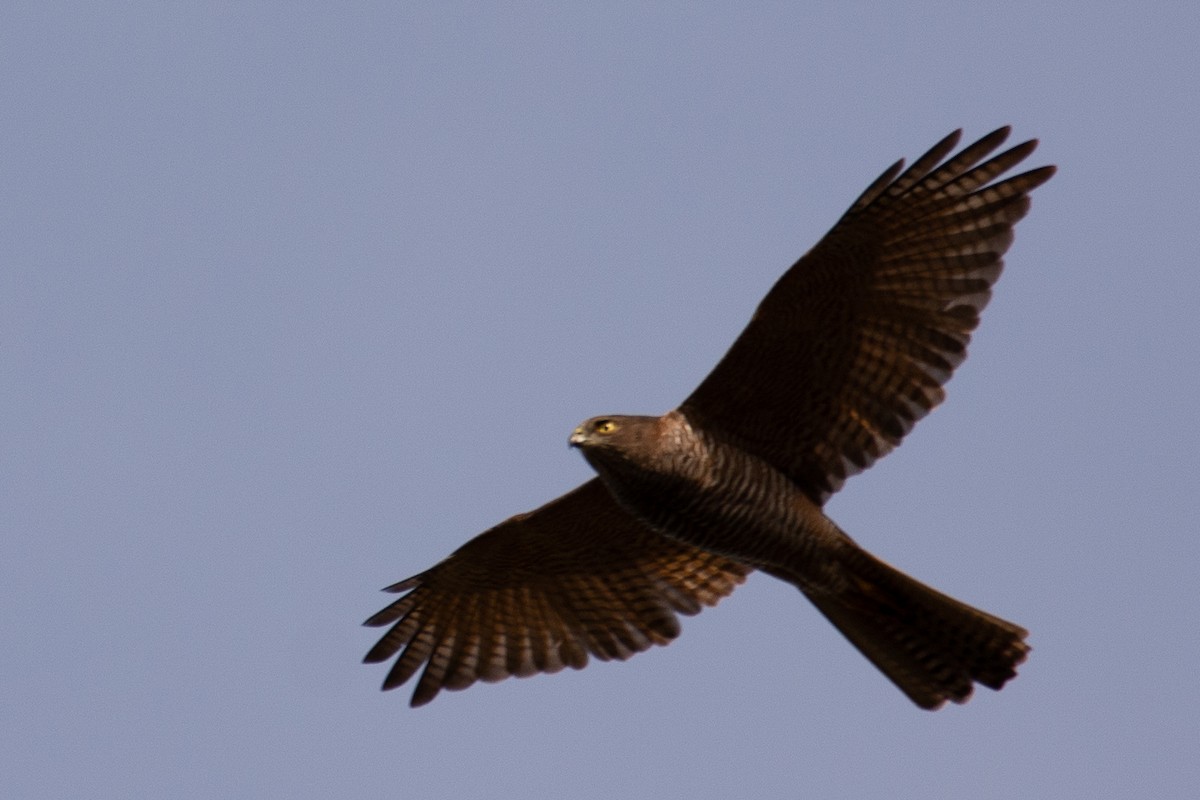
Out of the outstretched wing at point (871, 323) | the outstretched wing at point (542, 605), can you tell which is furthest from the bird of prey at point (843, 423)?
the outstretched wing at point (542, 605)

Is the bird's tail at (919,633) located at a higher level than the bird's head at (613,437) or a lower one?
lower

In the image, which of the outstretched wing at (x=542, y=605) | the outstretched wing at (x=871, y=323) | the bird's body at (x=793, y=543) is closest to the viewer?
the outstretched wing at (x=871, y=323)

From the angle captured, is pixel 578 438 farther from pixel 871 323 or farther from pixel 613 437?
pixel 871 323

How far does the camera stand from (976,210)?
1281 cm

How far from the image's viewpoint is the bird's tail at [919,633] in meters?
13.2

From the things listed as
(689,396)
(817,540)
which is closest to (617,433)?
(689,396)

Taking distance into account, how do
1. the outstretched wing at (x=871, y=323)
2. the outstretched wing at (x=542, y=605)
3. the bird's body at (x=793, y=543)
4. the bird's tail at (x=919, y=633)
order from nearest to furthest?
the outstretched wing at (x=871, y=323) → the bird's body at (x=793, y=543) → the bird's tail at (x=919, y=633) → the outstretched wing at (x=542, y=605)

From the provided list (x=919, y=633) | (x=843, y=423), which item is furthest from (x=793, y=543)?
(x=919, y=633)

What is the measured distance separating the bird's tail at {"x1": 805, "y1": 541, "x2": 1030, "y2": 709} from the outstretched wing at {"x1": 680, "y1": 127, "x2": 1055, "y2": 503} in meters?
0.67

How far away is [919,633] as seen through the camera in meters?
13.4

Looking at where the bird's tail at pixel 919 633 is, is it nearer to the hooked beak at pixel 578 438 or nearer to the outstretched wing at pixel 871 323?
the outstretched wing at pixel 871 323

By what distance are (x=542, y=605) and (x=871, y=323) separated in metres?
3.29

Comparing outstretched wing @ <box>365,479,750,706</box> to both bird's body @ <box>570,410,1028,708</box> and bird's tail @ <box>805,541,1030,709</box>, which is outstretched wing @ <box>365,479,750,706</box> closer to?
bird's body @ <box>570,410,1028,708</box>

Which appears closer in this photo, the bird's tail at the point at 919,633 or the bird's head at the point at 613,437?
the bird's head at the point at 613,437
